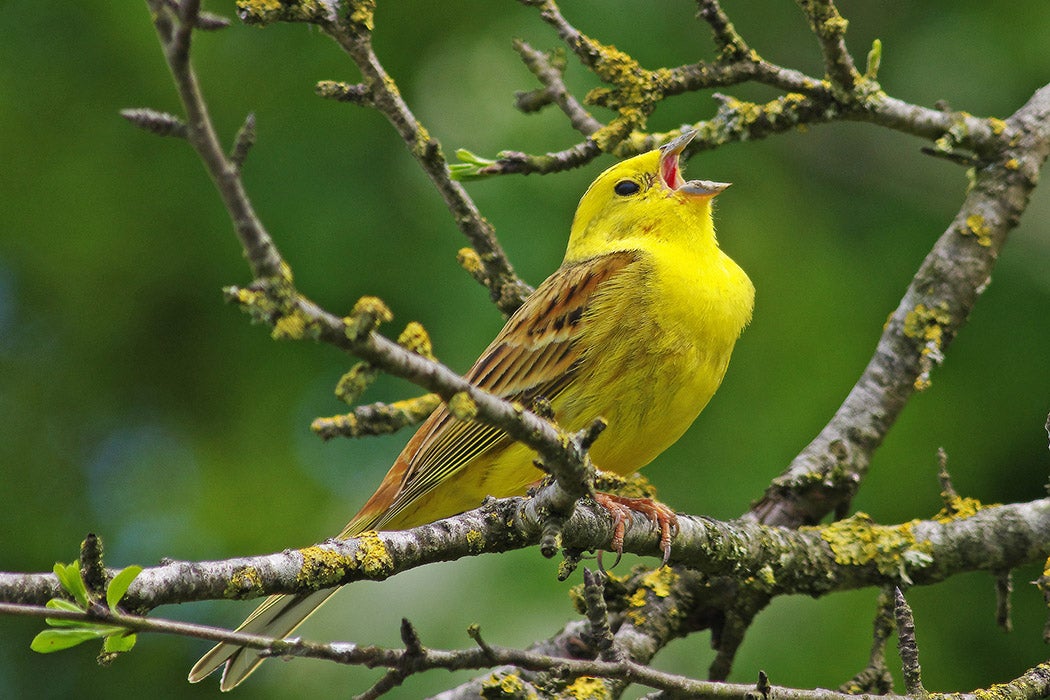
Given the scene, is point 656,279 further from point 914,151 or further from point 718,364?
point 914,151

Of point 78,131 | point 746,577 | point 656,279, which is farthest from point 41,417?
point 746,577

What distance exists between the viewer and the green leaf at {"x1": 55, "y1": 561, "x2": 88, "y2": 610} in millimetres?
2072

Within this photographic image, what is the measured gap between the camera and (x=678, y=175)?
513cm

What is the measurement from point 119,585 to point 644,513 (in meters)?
1.89

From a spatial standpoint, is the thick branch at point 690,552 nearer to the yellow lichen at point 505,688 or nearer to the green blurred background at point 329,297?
the yellow lichen at point 505,688

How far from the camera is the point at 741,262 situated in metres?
5.66

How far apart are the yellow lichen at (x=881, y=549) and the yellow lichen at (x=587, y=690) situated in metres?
1.15

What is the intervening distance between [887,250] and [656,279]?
1.98 m

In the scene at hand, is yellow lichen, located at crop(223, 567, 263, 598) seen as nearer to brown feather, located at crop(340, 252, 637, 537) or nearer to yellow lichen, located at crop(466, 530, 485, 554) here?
yellow lichen, located at crop(466, 530, 485, 554)

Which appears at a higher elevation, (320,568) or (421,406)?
(421,406)

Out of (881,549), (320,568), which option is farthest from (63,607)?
(881,549)

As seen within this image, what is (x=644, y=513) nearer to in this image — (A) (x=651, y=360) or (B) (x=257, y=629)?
(A) (x=651, y=360)

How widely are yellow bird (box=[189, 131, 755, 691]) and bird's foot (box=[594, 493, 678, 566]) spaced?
0.44 meters

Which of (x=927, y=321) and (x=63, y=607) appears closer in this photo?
(x=63, y=607)
